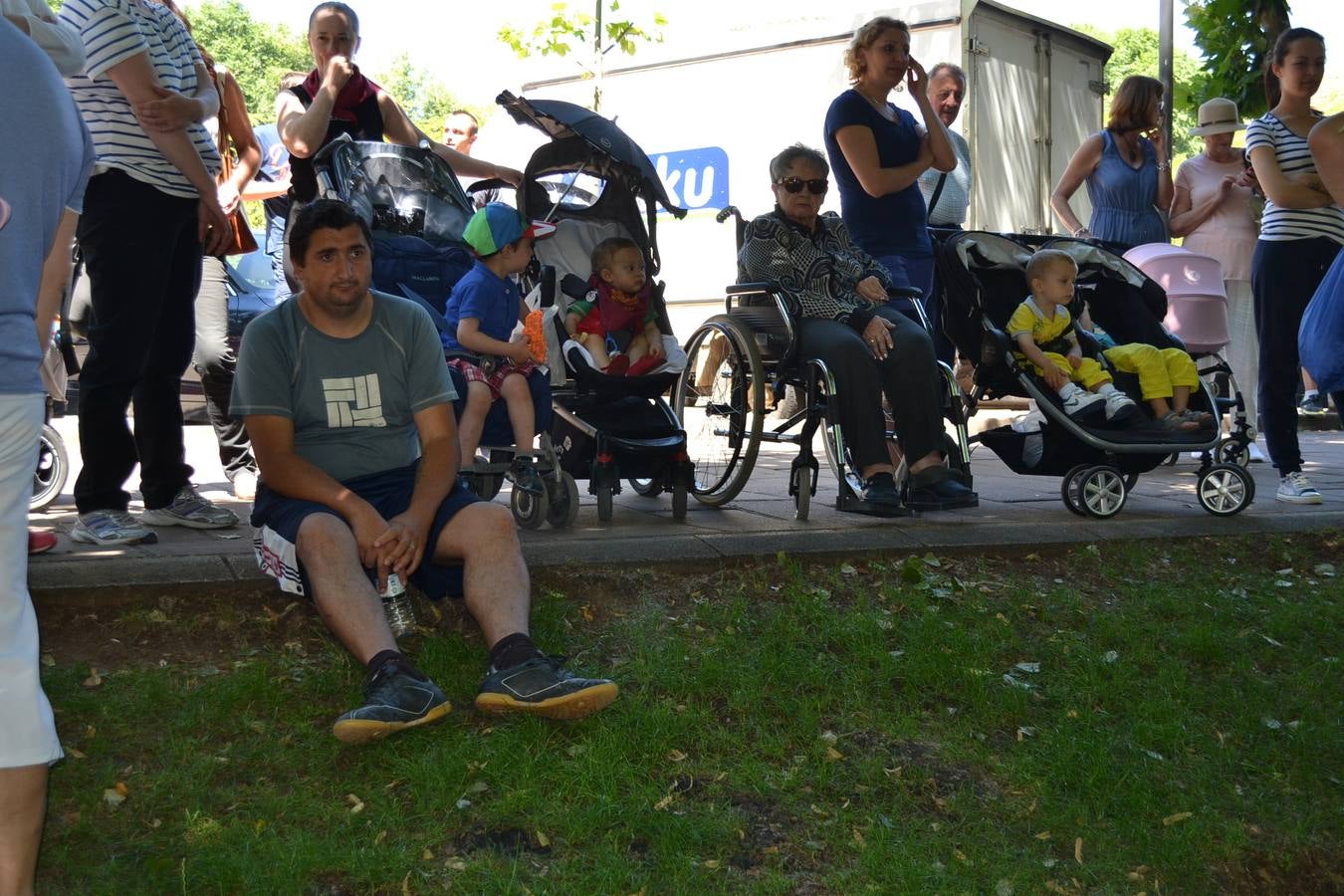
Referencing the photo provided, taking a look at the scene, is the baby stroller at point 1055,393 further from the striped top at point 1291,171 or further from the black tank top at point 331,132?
the black tank top at point 331,132

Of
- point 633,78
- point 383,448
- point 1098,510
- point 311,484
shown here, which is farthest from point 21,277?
point 633,78

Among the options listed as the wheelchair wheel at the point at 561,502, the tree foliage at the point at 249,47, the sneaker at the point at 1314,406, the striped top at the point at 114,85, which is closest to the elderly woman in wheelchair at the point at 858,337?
the wheelchair wheel at the point at 561,502

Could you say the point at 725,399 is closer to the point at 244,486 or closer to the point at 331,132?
the point at 331,132

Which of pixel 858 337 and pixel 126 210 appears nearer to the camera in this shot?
pixel 126 210

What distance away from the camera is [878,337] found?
582cm

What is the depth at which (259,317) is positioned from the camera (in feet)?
13.5

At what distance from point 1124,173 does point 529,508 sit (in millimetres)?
4472

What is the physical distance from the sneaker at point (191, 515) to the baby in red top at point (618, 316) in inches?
64.2

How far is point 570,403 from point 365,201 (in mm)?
1161

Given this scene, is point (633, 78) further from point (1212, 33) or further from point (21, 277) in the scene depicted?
point (21, 277)

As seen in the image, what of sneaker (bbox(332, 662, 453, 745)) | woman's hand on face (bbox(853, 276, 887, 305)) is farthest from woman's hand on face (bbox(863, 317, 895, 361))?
sneaker (bbox(332, 662, 453, 745))

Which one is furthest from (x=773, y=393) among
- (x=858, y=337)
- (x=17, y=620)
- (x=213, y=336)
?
(x=17, y=620)

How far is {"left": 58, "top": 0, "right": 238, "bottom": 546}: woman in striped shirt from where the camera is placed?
15.4 feet

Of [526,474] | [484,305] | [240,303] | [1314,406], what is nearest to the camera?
[526,474]
